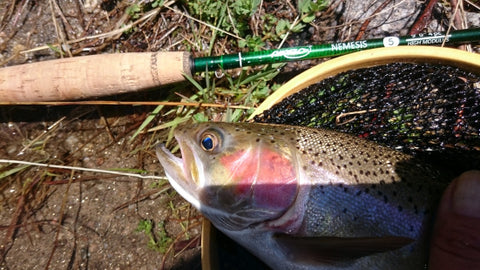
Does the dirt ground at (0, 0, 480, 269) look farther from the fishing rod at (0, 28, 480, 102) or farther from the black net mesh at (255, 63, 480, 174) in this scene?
the black net mesh at (255, 63, 480, 174)

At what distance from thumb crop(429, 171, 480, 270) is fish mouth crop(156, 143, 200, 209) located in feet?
3.55

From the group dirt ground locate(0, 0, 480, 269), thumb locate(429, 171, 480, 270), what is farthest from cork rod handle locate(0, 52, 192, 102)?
thumb locate(429, 171, 480, 270)

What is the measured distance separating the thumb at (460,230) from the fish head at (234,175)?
0.66 m

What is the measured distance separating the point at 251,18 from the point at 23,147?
1968mm

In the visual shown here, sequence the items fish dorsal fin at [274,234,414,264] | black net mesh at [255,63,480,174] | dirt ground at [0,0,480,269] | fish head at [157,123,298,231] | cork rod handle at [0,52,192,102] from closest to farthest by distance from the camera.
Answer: fish dorsal fin at [274,234,414,264] < fish head at [157,123,298,231] < black net mesh at [255,63,480,174] < cork rod handle at [0,52,192,102] < dirt ground at [0,0,480,269]

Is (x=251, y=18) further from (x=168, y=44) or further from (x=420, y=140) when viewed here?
(x=420, y=140)

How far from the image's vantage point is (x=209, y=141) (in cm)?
169

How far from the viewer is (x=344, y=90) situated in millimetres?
2152

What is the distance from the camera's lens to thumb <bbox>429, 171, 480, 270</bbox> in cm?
156

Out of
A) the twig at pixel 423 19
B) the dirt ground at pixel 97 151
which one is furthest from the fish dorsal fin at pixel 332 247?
the twig at pixel 423 19

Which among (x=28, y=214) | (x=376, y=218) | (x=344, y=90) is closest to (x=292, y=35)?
(x=344, y=90)

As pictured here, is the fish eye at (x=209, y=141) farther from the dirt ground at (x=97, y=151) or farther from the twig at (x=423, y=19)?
the twig at (x=423, y=19)

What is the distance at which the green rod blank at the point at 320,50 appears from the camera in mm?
2254

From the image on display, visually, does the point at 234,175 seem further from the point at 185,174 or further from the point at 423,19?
the point at 423,19
